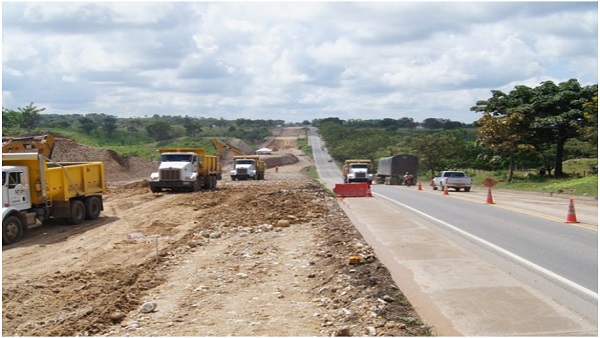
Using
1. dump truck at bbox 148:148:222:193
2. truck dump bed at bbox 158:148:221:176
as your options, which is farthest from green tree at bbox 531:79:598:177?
dump truck at bbox 148:148:222:193

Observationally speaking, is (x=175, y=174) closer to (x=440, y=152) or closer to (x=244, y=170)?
(x=244, y=170)

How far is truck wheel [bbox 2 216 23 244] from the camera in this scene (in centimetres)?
1711

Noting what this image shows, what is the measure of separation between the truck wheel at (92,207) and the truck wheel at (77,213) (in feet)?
1.43

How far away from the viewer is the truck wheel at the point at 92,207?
A: 74.5ft

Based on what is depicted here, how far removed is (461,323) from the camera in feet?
25.4

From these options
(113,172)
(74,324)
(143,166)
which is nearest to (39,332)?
(74,324)

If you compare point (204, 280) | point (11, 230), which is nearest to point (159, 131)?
point (11, 230)

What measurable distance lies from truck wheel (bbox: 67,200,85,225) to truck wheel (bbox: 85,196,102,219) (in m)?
0.43

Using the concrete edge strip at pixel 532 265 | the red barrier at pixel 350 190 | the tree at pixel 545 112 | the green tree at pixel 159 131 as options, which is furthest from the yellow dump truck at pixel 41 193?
the green tree at pixel 159 131

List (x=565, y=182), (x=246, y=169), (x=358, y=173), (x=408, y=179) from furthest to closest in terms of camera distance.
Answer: (x=408, y=179) → (x=246, y=169) → (x=358, y=173) → (x=565, y=182)

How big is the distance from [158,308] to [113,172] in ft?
164

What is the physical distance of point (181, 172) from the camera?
34500 millimetres

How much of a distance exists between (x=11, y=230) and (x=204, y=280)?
8.53 m

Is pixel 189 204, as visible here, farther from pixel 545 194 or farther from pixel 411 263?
pixel 545 194
